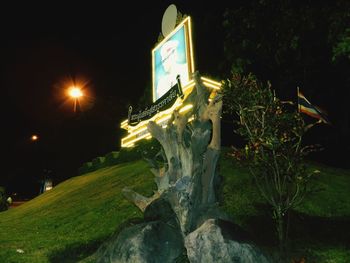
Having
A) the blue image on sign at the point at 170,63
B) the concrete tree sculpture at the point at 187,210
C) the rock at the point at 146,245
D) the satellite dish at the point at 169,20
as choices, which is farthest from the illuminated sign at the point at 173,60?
the rock at the point at 146,245

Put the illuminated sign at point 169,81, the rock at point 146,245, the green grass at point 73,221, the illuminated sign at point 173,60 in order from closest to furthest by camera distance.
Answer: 1. the rock at point 146,245
2. the green grass at point 73,221
3. the illuminated sign at point 169,81
4. the illuminated sign at point 173,60

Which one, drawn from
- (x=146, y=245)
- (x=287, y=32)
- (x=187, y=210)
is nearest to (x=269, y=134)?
(x=187, y=210)

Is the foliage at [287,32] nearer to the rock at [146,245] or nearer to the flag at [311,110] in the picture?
the flag at [311,110]

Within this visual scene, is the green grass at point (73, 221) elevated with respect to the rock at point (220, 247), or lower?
elevated

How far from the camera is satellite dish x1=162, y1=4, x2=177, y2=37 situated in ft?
83.5

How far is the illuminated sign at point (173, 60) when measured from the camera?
928 inches

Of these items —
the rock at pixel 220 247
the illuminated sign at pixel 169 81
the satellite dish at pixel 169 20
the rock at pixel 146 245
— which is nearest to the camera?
the rock at pixel 220 247

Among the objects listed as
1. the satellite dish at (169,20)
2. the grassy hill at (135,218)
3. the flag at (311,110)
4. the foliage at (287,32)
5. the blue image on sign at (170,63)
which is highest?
the satellite dish at (169,20)

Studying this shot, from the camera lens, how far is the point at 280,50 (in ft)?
58.1

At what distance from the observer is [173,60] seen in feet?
82.4

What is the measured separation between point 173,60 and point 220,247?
16.9 m

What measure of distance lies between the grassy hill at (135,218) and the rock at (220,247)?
1187mm

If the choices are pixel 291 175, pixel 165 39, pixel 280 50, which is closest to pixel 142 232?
pixel 291 175

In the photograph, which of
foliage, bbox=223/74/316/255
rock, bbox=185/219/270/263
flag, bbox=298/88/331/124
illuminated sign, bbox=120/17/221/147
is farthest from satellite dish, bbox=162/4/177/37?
rock, bbox=185/219/270/263
